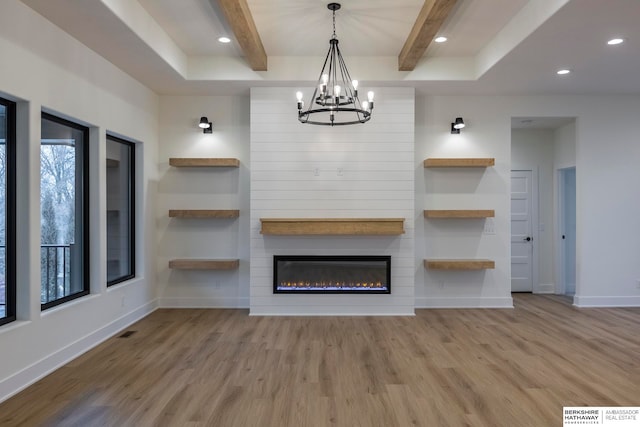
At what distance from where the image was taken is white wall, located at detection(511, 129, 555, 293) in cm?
648

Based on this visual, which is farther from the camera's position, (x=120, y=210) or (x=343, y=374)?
(x=120, y=210)

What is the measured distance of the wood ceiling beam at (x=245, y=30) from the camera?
3.33 metres

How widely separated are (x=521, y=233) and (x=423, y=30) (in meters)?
4.16

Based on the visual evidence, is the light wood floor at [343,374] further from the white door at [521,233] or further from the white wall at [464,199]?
the white door at [521,233]

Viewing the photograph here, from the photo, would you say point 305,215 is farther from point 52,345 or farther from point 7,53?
point 7,53

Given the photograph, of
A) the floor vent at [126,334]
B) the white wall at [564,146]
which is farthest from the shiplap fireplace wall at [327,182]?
the white wall at [564,146]

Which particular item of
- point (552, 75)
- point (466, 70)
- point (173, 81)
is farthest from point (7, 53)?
point (552, 75)

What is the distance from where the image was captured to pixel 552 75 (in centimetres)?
470

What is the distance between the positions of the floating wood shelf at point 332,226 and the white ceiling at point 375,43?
1736mm

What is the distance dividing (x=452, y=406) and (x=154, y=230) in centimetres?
430

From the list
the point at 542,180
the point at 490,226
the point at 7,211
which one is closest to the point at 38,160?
the point at 7,211

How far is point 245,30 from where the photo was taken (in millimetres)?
3744

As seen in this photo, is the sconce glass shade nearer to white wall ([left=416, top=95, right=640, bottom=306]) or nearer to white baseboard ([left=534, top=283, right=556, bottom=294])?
white wall ([left=416, top=95, right=640, bottom=306])

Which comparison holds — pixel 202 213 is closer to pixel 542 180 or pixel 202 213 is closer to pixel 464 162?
pixel 464 162
